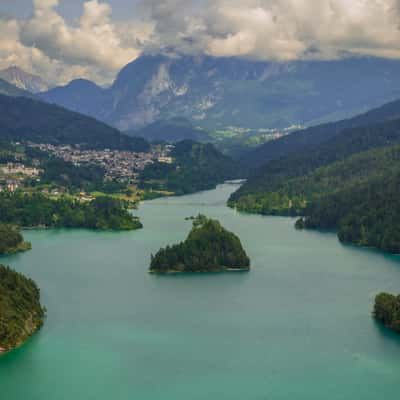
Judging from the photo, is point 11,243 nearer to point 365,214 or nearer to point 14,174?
point 365,214

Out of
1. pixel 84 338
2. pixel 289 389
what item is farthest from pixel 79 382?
pixel 289 389

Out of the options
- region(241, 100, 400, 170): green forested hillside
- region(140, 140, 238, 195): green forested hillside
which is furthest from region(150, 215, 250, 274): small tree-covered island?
region(241, 100, 400, 170): green forested hillside

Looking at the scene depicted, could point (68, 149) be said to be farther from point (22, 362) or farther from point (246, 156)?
point (22, 362)

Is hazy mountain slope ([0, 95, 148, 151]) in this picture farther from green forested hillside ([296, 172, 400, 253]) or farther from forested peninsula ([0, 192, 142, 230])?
green forested hillside ([296, 172, 400, 253])

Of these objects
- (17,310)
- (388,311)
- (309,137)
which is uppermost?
(309,137)

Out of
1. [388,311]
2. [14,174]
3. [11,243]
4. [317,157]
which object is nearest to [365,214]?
[388,311]

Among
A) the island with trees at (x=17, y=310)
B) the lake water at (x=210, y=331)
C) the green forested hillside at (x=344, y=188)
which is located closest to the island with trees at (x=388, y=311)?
the lake water at (x=210, y=331)

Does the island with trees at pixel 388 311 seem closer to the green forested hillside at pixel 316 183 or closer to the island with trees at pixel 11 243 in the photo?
the island with trees at pixel 11 243
